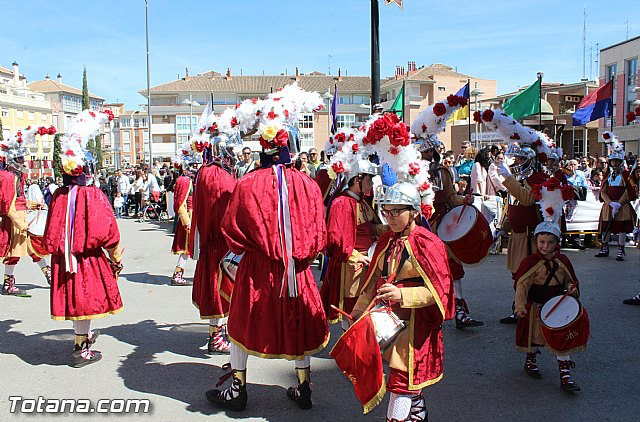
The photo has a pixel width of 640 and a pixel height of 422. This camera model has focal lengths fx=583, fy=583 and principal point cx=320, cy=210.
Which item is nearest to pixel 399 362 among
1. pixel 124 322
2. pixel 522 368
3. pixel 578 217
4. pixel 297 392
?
pixel 297 392

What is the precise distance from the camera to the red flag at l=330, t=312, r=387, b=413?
3465 mm

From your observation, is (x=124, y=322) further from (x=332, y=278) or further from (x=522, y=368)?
(x=522, y=368)

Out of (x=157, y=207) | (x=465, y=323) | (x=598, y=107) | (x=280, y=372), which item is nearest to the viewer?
(x=280, y=372)

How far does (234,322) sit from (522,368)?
2799 millimetres

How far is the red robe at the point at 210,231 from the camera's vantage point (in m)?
5.65

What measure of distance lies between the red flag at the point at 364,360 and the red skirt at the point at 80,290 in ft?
9.64

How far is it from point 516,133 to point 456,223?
126 centimetres

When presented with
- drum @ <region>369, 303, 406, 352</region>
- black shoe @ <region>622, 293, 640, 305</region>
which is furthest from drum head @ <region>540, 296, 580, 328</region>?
black shoe @ <region>622, 293, 640, 305</region>

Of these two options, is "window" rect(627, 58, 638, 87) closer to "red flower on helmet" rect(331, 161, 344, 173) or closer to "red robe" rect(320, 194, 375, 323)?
"red flower on helmet" rect(331, 161, 344, 173)

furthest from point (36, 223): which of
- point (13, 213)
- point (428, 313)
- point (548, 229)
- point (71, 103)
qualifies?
point (71, 103)

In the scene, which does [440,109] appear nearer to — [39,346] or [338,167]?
[338,167]

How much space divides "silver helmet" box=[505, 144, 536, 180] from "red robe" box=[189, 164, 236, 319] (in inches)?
124

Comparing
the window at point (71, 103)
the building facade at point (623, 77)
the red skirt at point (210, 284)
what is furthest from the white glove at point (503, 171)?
the window at point (71, 103)

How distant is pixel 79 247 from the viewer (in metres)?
5.39
